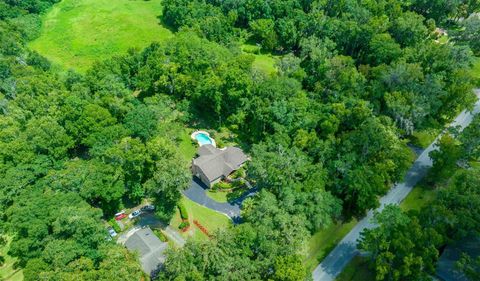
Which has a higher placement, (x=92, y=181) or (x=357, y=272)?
(x=92, y=181)

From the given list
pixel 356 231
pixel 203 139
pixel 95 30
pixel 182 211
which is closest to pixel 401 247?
pixel 356 231

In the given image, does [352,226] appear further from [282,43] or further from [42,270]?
[282,43]

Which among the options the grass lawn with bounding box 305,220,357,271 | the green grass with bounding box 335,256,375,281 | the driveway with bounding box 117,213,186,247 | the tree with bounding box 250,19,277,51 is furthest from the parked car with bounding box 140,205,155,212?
the tree with bounding box 250,19,277,51

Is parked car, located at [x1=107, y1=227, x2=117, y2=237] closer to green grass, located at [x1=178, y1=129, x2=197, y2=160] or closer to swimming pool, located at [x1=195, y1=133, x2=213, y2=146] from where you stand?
green grass, located at [x1=178, y1=129, x2=197, y2=160]

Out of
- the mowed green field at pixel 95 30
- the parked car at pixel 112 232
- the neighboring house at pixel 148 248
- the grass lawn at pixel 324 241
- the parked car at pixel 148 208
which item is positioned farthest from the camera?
the mowed green field at pixel 95 30

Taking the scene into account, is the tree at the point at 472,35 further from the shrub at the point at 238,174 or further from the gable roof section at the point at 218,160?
the shrub at the point at 238,174

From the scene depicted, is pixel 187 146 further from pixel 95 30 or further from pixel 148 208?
pixel 95 30

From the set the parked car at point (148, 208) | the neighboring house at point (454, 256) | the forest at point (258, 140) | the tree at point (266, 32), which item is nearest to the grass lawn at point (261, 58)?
the tree at point (266, 32)
